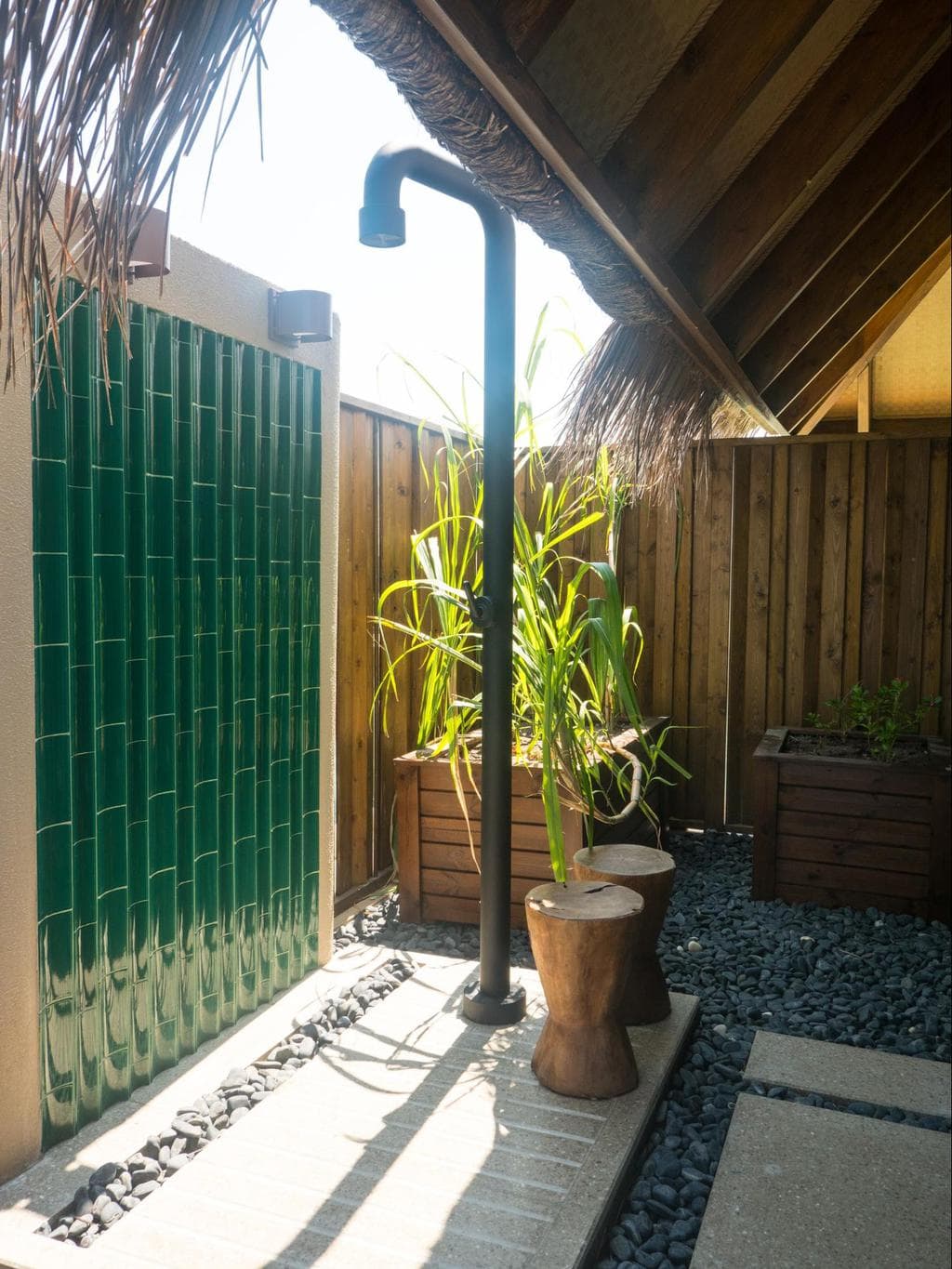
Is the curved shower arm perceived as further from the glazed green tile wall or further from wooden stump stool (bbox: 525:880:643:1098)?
wooden stump stool (bbox: 525:880:643:1098)

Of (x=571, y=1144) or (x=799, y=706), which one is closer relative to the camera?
(x=571, y=1144)

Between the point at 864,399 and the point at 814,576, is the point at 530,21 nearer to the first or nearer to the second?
the point at 814,576

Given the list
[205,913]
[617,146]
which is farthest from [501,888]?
[617,146]

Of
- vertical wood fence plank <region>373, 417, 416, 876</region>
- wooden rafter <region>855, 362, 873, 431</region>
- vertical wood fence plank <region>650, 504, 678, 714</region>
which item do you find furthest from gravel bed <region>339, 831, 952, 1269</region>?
wooden rafter <region>855, 362, 873, 431</region>

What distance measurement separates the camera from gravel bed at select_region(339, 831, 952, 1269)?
6.02 ft

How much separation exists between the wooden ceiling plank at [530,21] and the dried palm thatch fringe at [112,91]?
408 millimetres

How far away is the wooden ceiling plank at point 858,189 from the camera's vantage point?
2.82m

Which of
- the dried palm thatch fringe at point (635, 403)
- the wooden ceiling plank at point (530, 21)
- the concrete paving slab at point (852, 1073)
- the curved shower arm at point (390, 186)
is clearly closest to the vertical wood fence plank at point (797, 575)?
the dried palm thatch fringe at point (635, 403)

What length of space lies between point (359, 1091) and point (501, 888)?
53cm

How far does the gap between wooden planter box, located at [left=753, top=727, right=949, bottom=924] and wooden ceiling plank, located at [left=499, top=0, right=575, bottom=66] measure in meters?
2.65

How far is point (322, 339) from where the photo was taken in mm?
2637

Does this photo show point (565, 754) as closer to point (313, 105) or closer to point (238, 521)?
point (238, 521)

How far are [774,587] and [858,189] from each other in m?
1.89

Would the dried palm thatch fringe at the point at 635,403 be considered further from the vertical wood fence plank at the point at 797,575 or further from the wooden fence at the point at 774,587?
the vertical wood fence plank at the point at 797,575
